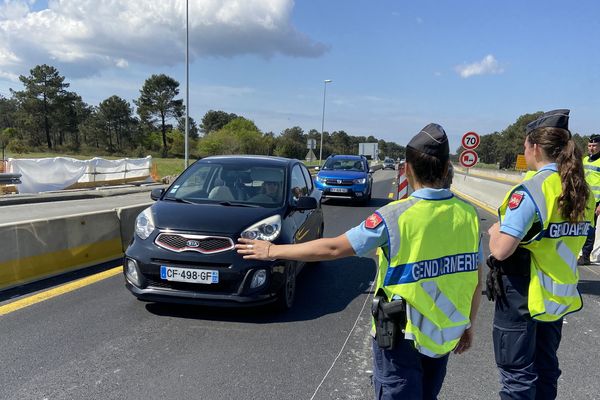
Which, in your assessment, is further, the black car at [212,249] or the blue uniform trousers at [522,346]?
the black car at [212,249]

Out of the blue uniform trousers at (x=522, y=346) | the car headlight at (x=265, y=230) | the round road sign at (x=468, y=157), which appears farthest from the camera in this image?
the round road sign at (x=468, y=157)

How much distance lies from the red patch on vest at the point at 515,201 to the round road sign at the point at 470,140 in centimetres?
1706

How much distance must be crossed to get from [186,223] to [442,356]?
306 cm

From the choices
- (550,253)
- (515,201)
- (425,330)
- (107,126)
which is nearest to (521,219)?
(515,201)

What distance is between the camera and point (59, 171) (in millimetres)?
20062

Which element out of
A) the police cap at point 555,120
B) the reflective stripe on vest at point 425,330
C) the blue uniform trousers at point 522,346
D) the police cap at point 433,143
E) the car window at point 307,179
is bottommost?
the blue uniform trousers at point 522,346

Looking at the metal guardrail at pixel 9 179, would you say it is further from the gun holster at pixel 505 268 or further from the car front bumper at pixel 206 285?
the gun holster at pixel 505 268

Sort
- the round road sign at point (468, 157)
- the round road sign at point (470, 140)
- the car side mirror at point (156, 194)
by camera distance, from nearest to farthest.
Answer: the car side mirror at point (156, 194) → the round road sign at point (470, 140) → the round road sign at point (468, 157)

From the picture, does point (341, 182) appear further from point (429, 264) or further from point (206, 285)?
point (429, 264)

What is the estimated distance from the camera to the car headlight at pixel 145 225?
464 centimetres

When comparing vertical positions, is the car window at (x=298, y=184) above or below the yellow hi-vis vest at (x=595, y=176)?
below

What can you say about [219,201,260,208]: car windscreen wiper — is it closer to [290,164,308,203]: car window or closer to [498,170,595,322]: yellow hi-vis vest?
[290,164,308,203]: car window

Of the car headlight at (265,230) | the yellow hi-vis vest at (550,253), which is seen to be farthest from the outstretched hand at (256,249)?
the car headlight at (265,230)

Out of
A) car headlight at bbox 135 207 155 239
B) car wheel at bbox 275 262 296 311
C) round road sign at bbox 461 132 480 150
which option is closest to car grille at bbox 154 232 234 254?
car headlight at bbox 135 207 155 239
